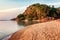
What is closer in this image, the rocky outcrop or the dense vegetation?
the rocky outcrop

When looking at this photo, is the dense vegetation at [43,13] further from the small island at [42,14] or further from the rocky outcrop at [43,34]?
the rocky outcrop at [43,34]

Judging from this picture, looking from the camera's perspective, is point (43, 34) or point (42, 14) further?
point (42, 14)

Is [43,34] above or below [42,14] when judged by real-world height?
above

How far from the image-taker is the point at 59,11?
16612 cm

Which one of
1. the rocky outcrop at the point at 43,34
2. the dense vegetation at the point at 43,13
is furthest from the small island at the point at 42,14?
the rocky outcrop at the point at 43,34

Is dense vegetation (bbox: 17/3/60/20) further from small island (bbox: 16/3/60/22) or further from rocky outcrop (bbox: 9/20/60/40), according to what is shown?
rocky outcrop (bbox: 9/20/60/40)

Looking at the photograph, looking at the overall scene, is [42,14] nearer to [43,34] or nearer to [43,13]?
[43,13]

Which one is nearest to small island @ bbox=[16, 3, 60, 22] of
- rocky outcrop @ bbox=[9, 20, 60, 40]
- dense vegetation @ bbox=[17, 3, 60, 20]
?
dense vegetation @ bbox=[17, 3, 60, 20]

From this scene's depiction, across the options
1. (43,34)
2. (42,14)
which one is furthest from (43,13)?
(43,34)

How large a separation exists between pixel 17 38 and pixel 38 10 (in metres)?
152

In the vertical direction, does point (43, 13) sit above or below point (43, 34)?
below

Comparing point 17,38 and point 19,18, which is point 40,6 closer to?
point 19,18

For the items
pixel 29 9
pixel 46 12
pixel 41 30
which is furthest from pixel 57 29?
pixel 29 9

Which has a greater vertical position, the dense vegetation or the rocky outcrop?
the rocky outcrop
